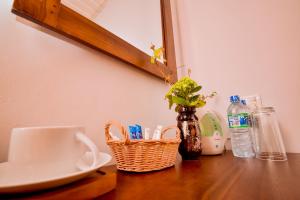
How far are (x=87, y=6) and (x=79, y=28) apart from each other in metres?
0.14

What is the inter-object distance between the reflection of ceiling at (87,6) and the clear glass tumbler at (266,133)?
2.46 ft

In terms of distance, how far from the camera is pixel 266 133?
64 cm

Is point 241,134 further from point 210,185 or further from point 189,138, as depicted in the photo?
point 210,185

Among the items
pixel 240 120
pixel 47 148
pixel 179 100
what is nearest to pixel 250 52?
pixel 240 120

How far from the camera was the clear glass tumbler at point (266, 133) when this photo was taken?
24.2 inches

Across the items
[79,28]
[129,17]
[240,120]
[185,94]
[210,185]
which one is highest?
[129,17]

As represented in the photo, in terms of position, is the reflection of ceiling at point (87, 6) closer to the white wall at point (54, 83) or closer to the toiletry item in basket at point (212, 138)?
the white wall at point (54, 83)

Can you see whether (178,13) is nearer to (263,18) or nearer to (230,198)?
(263,18)

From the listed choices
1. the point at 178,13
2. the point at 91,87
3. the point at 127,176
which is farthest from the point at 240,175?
the point at 178,13

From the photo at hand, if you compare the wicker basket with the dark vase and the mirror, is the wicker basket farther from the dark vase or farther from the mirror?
the mirror

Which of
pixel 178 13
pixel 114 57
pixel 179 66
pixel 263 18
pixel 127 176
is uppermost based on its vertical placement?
pixel 178 13

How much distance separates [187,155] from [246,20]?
→ 0.73 meters

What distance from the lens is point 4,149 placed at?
342mm

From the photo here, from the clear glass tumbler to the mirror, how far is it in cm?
59
